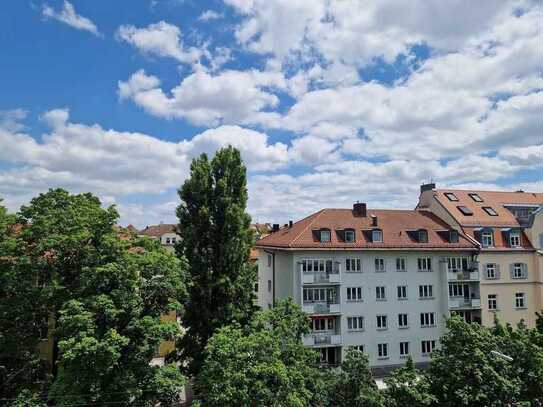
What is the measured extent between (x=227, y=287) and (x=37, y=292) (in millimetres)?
9264

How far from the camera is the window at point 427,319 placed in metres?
35.0

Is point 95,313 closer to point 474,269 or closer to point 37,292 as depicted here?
point 37,292

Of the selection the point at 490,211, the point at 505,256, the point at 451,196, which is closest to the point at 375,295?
the point at 505,256

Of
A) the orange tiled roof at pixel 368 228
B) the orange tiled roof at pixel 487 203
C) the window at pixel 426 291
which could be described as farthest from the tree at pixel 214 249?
the orange tiled roof at pixel 487 203

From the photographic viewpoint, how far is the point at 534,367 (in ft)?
65.0

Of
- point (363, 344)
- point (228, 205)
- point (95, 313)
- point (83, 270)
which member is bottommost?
point (363, 344)

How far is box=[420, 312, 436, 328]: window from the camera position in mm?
34969

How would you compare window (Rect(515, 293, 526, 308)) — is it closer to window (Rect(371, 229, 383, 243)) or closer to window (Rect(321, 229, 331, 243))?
window (Rect(371, 229, 383, 243))

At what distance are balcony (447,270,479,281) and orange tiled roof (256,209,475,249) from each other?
2.25m

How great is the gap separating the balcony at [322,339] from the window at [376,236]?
872cm

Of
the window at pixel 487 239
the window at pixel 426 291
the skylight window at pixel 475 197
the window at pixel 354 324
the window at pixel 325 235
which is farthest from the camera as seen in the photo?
the skylight window at pixel 475 197

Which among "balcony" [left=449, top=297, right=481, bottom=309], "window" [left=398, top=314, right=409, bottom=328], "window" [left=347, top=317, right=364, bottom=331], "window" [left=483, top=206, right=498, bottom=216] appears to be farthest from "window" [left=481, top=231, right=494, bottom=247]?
"window" [left=347, top=317, right=364, bottom=331]

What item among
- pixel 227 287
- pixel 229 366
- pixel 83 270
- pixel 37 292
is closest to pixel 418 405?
pixel 229 366

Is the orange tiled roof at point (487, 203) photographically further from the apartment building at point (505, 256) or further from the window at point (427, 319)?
the window at point (427, 319)
